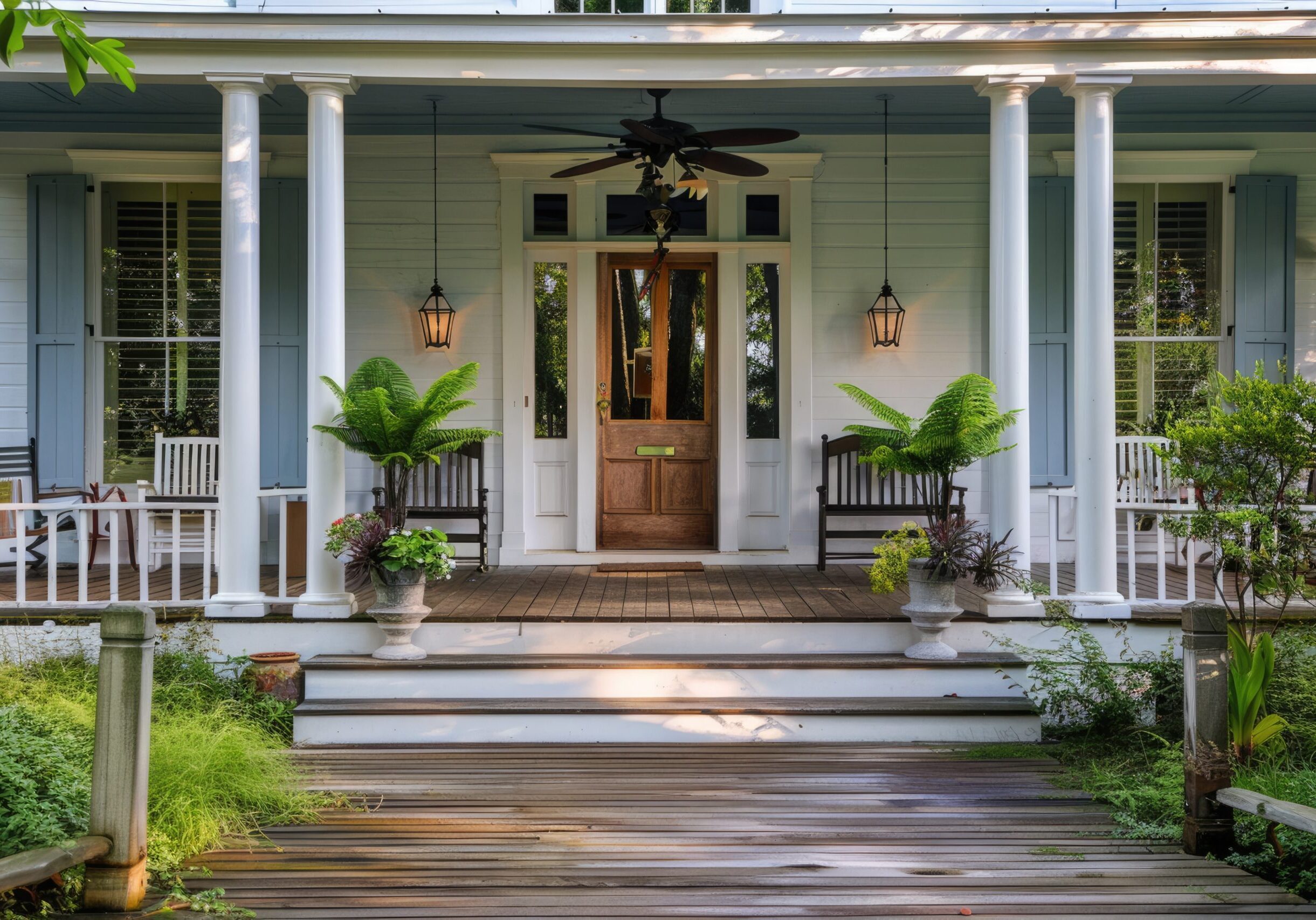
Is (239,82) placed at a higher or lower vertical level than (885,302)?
higher

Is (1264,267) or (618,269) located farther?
(618,269)

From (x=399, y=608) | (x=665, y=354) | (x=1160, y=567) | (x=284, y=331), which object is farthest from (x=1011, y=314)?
(x=284, y=331)

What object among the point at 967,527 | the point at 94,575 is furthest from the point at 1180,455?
the point at 94,575

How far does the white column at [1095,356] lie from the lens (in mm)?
4984

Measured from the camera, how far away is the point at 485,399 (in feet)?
23.1

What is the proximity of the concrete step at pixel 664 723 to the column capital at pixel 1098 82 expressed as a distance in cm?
301

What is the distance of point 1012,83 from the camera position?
5062 millimetres

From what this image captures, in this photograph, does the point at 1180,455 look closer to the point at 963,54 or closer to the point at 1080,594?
the point at 1080,594

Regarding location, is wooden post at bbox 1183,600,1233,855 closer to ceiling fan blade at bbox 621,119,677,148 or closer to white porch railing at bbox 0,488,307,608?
ceiling fan blade at bbox 621,119,677,148

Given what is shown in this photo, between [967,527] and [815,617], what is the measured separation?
84cm

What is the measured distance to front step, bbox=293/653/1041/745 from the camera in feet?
14.9

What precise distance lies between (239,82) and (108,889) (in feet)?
12.3

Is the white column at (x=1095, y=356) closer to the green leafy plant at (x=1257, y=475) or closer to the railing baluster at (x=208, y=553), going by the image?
the green leafy plant at (x=1257, y=475)

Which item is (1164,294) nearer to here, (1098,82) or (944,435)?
(1098,82)
